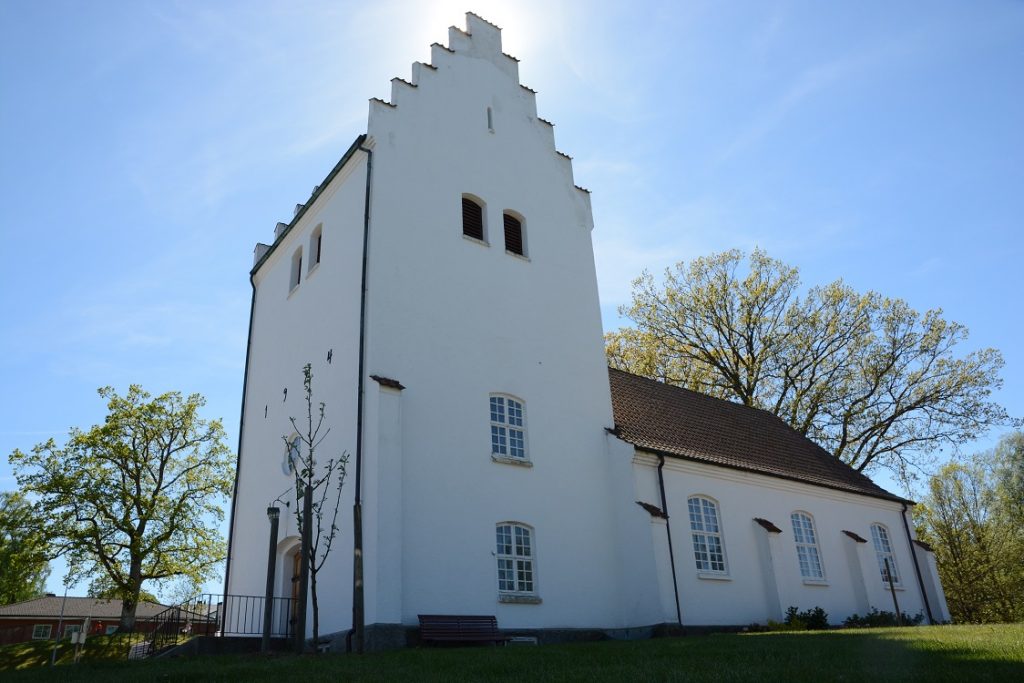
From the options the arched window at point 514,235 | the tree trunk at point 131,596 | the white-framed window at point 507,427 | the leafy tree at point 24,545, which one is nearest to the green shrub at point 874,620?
the white-framed window at point 507,427

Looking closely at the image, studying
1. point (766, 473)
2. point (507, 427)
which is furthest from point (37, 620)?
point (766, 473)

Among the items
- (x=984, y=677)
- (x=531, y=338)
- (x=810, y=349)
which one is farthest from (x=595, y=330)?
(x=810, y=349)

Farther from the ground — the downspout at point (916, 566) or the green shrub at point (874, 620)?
the downspout at point (916, 566)

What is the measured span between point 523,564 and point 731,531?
6.90 meters

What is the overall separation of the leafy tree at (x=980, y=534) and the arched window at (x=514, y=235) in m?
29.9

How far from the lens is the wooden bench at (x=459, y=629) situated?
47.1 ft

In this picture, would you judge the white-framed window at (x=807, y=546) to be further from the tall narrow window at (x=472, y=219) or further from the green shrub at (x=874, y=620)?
the tall narrow window at (x=472, y=219)

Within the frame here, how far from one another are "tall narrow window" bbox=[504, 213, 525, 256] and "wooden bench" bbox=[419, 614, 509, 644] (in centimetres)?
958

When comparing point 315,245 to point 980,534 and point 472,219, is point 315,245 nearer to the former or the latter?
point 472,219

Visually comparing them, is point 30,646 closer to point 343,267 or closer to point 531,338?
point 343,267

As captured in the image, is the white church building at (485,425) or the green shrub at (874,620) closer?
the white church building at (485,425)

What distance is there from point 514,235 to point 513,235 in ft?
0.10

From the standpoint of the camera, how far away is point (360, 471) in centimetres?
1538

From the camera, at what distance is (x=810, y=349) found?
1380 inches
